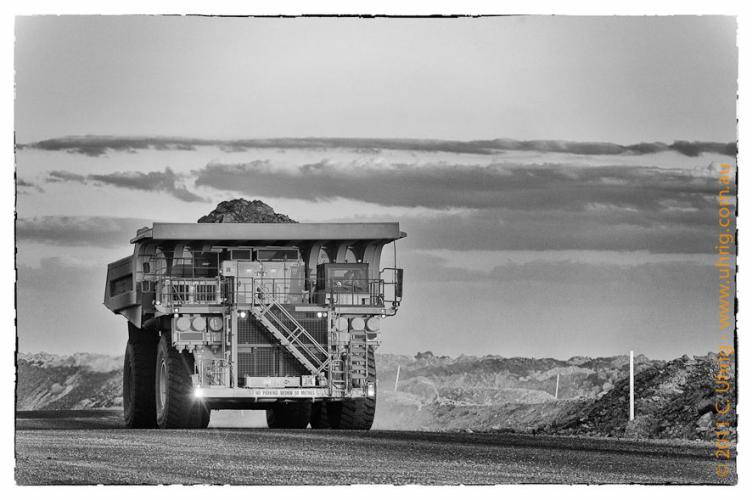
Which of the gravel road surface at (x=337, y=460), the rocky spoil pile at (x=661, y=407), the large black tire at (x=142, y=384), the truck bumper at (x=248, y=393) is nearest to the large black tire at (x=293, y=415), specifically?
the large black tire at (x=142, y=384)

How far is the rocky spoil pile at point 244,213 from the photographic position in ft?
118

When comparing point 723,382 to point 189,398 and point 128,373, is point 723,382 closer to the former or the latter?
point 189,398

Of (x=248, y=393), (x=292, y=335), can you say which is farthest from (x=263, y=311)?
(x=248, y=393)

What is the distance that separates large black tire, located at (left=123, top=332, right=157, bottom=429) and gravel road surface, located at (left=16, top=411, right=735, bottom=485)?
4503 millimetres

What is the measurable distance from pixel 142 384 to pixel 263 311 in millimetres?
3623

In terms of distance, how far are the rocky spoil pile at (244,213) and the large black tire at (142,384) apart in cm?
295

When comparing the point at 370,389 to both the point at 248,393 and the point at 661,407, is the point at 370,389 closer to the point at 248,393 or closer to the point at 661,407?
the point at 248,393

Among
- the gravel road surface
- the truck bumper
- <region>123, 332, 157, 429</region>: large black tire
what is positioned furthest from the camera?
<region>123, 332, 157, 429</region>: large black tire

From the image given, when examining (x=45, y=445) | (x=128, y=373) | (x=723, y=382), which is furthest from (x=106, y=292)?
(x=723, y=382)

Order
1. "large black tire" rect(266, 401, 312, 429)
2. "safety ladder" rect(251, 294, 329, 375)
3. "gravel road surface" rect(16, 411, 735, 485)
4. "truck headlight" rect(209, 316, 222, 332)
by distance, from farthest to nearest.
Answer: "large black tire" rect(266, 401, 312, 429) → "truck headlight" rect(209, 316, 222, 332) → "safety ladder" rect(251, 294, 329, 375) → "gravel road surface" rect(16, 411, 735, 485)

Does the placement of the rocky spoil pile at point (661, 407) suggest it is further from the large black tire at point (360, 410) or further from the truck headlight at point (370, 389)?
the truck headlight at point (370, 389)

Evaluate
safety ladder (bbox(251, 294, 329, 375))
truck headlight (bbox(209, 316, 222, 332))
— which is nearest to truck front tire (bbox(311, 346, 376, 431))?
safety ladder (bbox(251, 294, 329, 375))

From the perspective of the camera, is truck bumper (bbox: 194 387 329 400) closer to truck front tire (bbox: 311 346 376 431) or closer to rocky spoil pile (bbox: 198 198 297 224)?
truck front tire (bbox: 311 346 376 431)

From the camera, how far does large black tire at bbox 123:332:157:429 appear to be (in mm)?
37156
